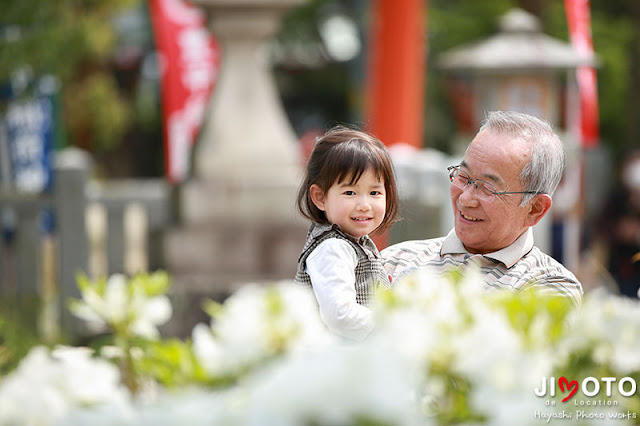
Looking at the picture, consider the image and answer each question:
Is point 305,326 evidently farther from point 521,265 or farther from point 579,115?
point 579,115

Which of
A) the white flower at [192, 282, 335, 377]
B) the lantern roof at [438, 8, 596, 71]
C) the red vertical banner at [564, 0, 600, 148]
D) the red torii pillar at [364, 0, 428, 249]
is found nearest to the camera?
the white flower at [192, 282, 335, 377]

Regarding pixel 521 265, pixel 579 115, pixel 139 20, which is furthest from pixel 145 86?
pixel 521 265

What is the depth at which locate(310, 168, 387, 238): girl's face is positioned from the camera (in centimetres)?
214

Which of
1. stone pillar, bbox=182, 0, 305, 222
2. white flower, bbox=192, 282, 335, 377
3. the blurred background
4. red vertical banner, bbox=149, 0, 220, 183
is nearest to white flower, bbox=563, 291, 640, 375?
white flower, bbox=192, 282, 335, 377

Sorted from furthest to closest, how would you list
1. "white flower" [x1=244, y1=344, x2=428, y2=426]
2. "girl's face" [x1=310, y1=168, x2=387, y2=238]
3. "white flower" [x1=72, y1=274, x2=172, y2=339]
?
"girl's face" [x1=310, y1=168, x2=387, y2=238], "white flower" [x1=72, y1=274, x2=172, y2=339], "white flower" [x1=244, y1=344, x2=428, y2=426]

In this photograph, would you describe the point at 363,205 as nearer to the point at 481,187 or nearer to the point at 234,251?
the point at 481,187

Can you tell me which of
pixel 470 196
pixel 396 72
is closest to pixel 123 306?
pixel 470 196

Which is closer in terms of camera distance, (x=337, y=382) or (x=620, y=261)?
(x=337, y=382)

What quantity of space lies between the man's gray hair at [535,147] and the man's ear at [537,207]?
0.05 feet

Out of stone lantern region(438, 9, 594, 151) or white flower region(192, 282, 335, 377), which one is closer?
white flower region(192, 282, 335, 377)

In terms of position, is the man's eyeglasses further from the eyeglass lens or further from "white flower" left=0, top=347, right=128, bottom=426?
"white flower" left=0, top=347, right=128, bottom=426

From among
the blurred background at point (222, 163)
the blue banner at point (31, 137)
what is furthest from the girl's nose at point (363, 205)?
the blue banner at point (31, 137)

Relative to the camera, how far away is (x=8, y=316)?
20.7ft

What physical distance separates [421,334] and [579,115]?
8.37 metres
